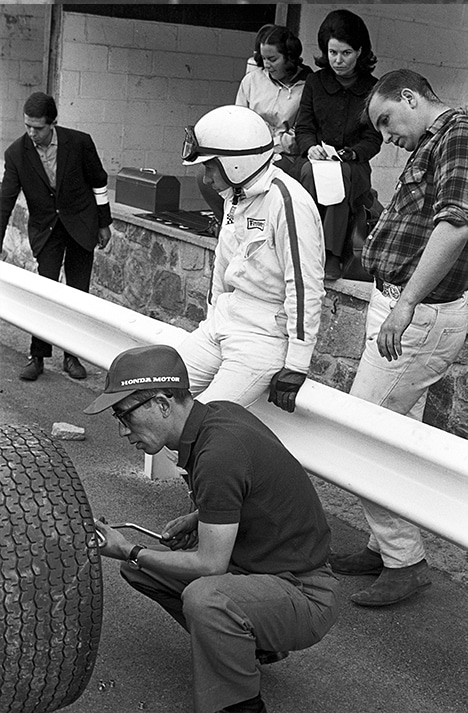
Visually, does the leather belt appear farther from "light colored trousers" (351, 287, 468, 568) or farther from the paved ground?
the paved ground

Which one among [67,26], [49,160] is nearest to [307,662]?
[49,160]

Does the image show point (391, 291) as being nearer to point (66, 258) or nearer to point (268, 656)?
point (268, 656)

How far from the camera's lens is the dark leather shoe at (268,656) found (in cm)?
322

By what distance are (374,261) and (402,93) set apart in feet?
2.08

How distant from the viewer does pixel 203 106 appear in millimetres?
9930

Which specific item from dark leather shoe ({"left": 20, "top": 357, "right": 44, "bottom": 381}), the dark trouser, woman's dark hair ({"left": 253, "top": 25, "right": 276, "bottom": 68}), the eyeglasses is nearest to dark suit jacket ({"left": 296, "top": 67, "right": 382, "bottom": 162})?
woman's dark hair ({"left": 253, "top": 25, "right": 276, "bottom": 68})

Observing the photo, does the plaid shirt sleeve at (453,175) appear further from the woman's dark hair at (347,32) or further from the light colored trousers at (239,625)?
the woman's dark hair at (347,32)

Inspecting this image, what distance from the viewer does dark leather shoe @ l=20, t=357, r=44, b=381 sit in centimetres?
659

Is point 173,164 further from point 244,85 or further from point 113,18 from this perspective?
point 244,85

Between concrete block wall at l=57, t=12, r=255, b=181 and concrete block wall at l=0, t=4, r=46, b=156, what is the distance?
197cm

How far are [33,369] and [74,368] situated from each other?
276 mm

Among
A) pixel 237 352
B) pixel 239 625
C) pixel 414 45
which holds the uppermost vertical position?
pixel 414 45

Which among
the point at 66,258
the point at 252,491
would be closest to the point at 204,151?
the point at 252,491

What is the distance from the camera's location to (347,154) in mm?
5742
